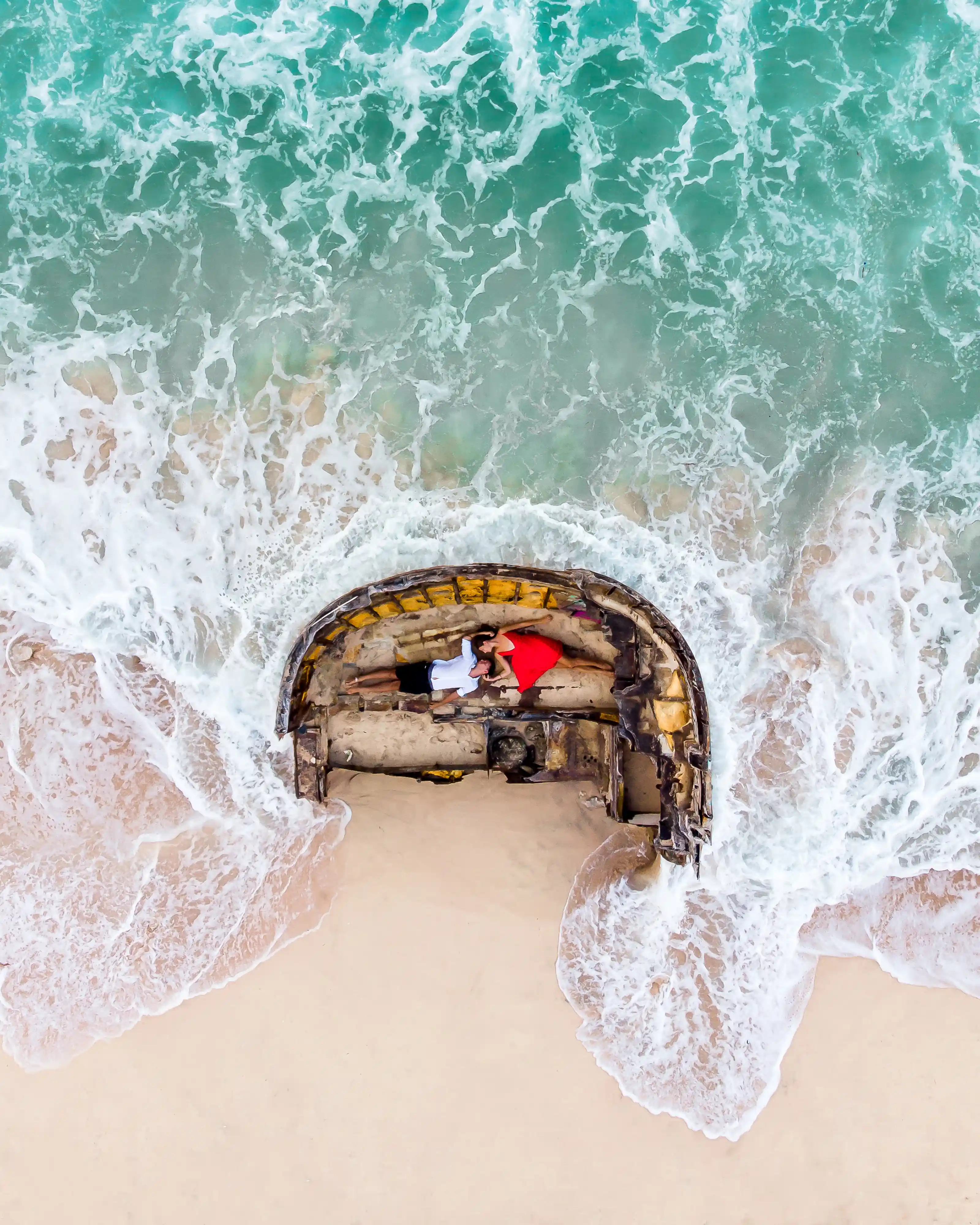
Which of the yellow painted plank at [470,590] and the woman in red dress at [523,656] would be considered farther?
the woman in red dress at [523,656]

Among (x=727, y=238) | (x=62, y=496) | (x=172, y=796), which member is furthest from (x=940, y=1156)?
(x=62, y=496)

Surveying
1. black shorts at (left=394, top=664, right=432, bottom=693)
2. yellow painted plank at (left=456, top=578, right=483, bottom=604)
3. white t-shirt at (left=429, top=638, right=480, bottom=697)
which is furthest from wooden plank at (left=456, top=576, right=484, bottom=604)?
black shorts at (left=394, top=664, right=432, bottom=693)

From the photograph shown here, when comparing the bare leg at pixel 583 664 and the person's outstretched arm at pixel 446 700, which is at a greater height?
the bare leg at pixel 583 664

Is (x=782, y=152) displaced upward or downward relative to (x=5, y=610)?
upward

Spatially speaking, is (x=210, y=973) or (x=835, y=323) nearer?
(x=210, y=973)

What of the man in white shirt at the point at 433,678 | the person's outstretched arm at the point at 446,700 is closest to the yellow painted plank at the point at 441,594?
the man in white shirt at the point at 433,678

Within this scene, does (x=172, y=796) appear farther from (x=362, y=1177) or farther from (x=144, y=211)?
(x=144, y=211)

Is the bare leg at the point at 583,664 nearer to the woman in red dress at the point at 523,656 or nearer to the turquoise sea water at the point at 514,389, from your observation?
the woman in red dress at the point at 523,656
